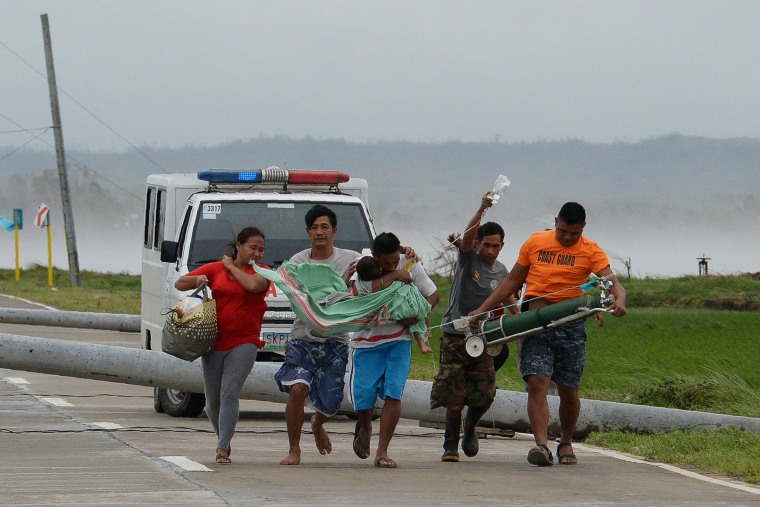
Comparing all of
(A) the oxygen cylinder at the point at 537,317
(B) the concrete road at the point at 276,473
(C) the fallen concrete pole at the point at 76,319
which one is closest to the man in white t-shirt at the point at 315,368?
(B) the concrete road at the point at 276,473

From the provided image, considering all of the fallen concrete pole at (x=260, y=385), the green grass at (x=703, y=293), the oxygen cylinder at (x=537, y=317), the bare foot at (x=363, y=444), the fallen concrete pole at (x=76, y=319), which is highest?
the green grass at (x=703, y=293)

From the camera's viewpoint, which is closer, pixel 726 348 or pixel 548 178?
pixel 726 348

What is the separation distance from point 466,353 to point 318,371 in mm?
1199

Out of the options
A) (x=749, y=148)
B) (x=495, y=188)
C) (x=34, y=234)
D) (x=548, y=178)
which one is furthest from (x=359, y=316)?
(x=34, y=234)

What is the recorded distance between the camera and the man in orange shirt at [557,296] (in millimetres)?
11641

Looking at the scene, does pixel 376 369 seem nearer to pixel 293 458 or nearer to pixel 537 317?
pixel 293 458

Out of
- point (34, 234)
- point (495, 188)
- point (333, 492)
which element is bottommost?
point (333, 492)

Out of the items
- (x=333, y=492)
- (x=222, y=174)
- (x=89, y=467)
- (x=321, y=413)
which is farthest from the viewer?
(x=222, y=174)

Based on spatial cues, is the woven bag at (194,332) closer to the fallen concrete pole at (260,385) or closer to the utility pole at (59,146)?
the fallen concrete pole at (260,385)

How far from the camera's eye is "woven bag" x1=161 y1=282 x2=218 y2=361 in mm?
11180

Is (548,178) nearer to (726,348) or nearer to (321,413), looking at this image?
(726,348)

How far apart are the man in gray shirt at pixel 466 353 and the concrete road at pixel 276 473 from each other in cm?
32

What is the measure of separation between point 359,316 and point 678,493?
2579 millimetres

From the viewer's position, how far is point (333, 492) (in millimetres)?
9680
